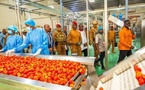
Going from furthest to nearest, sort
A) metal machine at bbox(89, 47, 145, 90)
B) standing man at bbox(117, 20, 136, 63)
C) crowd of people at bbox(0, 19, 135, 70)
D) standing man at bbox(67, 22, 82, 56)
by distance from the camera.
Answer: standing man at bbox(67, 22, 82, 56), standing man at bbox(117, 20, 136, 63), crowd of people at bbox(0, 19, 135, 70), metal machine at bbox(89, 47, 145, 90)

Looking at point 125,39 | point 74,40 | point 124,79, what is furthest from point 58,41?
point 124,79

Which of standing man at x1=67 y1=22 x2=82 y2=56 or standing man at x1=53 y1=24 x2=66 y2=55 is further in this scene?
standing man at x1=53 y1=24 x2=66 y2=55

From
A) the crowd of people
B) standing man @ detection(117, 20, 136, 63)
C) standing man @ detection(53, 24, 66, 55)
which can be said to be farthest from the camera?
standing man @ detection(53, 24, 66, 55)

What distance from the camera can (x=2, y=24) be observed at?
6.86m

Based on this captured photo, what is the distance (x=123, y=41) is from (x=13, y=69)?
2603 mm

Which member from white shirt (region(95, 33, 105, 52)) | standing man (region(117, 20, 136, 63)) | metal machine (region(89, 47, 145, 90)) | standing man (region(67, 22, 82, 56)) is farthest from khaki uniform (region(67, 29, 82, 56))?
metal machine (region(89, 47, 145, 90))

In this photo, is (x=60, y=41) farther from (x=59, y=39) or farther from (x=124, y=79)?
(x=124, y=79)

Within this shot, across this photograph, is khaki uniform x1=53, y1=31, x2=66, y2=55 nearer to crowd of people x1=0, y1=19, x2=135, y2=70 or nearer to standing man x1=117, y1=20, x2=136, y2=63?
crowd of people x1=0, y1=19, x2=135, y2=70

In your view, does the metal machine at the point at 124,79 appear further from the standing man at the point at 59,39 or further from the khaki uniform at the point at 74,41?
the standing man at the point at 59,39

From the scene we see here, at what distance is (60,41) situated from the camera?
14.3ft

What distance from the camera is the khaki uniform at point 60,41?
14.2 ft

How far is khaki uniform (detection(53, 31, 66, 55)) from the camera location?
432 cm

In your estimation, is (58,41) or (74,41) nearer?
(74,41)

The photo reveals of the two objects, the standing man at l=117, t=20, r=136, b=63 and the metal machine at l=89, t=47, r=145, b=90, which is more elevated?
the standing man at l=117, t=20, r=136, b=63
